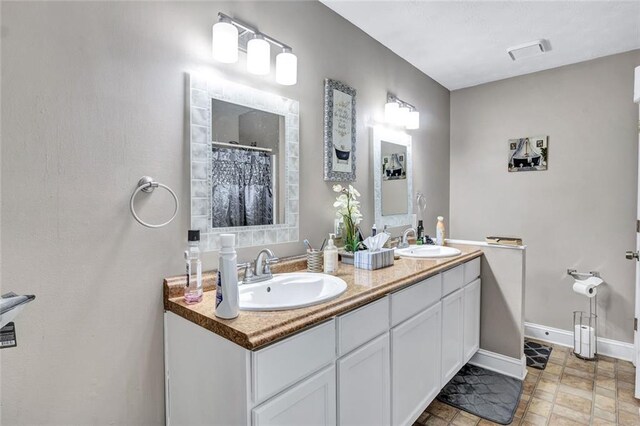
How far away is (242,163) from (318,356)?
0.91m

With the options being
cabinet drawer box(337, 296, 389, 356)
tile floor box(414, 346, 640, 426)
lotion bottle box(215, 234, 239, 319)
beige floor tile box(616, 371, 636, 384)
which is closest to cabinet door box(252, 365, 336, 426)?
cabinet drawer box(337, 296, 389, 356)

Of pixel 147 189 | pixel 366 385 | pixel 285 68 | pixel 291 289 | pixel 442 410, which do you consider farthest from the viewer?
pixel 442 410

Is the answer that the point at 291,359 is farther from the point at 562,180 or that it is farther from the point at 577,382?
the point at 562,180

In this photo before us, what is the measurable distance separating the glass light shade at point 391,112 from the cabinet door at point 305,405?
189 centimetres

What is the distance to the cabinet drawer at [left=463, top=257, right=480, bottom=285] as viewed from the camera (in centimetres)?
230

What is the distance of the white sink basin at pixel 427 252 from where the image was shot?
2211 millimetres

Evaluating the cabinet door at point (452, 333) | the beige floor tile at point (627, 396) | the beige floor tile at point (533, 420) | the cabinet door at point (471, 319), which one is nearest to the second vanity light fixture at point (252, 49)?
the cabinet door at point (452, 333)

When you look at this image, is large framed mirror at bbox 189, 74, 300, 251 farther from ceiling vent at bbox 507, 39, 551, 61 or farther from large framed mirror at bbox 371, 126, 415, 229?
ceiling vent at bbox 507, 39, 551, 61

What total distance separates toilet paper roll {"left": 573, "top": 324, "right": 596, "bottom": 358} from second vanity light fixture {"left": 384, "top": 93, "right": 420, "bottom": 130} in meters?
2.11

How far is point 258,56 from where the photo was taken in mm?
1532

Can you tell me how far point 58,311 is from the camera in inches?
42.8

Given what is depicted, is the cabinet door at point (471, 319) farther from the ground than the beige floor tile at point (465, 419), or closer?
farther from the ground

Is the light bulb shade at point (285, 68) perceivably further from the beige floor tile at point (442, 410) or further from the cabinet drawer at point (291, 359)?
the beige floor tile at point (442, 410)

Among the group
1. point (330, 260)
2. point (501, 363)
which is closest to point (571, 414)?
point (501, 363)
